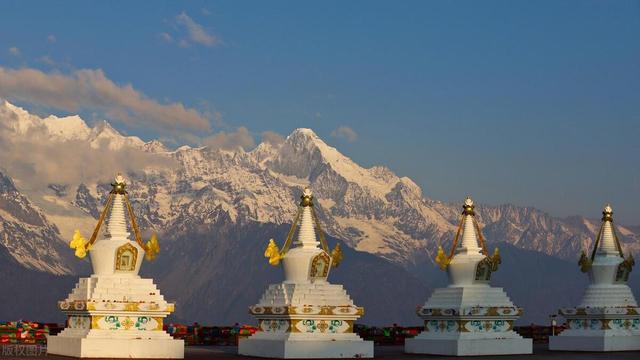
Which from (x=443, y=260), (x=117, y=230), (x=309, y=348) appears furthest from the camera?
(x=443, y=260)

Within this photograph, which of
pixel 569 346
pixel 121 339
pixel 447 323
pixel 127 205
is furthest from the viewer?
pixel 569 346

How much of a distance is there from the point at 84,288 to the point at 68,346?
325 centimetres

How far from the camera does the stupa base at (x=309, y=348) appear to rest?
65312mm

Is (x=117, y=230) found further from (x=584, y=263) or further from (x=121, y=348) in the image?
(x=584, y=263)

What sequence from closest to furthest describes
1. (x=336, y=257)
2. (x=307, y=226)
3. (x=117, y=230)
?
(x=117, y=230)
(x=336, y=257)
(x=307, y=226)

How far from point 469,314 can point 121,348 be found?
2155cm

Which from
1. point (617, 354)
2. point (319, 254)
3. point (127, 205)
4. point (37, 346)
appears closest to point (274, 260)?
point (319, 254)

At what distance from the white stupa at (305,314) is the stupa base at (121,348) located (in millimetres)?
5528

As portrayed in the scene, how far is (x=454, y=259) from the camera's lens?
75.2 metres

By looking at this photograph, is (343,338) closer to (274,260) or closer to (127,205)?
(274,260)

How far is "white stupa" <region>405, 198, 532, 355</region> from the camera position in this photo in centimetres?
7231

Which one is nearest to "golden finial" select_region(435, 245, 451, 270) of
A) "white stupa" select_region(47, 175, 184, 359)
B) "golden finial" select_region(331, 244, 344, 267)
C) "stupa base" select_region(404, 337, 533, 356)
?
"stupa base" select_region(404, 337, 533, 356)

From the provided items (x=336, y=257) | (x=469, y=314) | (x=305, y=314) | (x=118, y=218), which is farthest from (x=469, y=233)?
(x=118, y=218)

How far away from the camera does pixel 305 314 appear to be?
66000 mm
